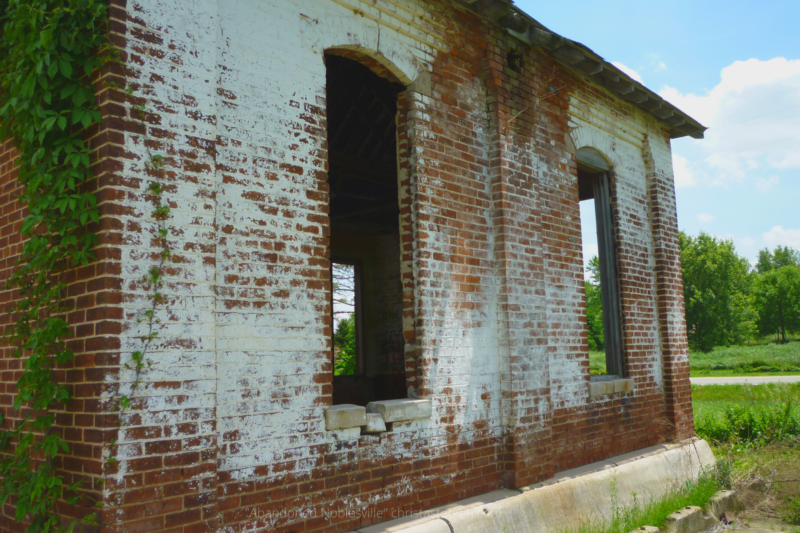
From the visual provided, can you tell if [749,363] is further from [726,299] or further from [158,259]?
[158,259]

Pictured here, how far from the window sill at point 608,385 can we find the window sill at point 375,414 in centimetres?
290

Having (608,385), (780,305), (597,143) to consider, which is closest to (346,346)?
(608,385)

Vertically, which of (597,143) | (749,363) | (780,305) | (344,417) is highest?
(597,143)

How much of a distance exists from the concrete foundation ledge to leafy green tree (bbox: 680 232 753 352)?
48.9 metres

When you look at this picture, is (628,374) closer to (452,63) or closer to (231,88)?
(452,63)

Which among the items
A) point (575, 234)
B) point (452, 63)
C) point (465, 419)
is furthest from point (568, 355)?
point (452, 63)

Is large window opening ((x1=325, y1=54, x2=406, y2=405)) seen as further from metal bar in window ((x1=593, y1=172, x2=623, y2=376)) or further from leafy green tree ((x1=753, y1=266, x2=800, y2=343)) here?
leafy green tree ((x1=753, y1=266, x2=800, y2=343))

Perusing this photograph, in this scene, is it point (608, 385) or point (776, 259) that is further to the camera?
point (776, 259)

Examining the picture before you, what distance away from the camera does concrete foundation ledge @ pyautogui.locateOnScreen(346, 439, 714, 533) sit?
465 centimetres

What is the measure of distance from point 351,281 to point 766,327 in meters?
70.8

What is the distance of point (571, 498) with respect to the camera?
229 inches

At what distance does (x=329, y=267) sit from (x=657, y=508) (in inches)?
182

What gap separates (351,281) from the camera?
10.7 m

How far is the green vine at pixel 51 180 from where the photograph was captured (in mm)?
3230
